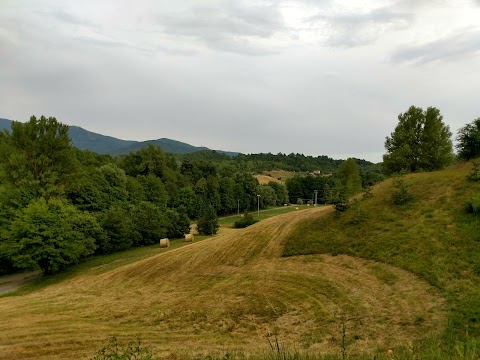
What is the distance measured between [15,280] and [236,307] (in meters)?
33.2

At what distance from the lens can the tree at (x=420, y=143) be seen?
37188 millimetres

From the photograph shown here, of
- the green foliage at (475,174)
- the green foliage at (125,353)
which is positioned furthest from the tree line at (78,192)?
the green foliage at (125,353)

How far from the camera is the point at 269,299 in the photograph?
1784cm

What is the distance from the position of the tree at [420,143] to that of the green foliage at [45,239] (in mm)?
36743

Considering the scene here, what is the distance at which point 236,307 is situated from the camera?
17578 mm

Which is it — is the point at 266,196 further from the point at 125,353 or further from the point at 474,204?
the point at 125,353

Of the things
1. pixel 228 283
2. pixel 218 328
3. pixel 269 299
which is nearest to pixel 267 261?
pixel 228 283

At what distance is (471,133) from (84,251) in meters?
40.1

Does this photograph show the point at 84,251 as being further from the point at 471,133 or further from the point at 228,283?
the point at 471,133

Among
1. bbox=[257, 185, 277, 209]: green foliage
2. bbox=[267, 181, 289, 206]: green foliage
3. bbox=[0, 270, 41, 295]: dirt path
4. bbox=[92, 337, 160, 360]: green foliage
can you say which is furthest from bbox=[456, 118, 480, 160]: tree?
bbox=[267, 181, 289, 206]: green foliage

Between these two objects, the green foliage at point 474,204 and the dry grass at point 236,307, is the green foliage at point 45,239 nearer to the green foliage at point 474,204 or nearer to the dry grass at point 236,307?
the dry grass at point 236,307

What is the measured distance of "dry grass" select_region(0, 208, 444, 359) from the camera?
13500 mm

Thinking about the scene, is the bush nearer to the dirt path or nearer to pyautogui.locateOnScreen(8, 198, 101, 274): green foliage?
pyautogui.locateOnScreen(8, 198, 101, 274): green foliage

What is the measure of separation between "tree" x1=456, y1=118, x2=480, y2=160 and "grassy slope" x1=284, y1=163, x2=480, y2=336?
4.10 feet
